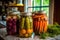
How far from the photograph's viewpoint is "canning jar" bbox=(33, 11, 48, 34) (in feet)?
3.92

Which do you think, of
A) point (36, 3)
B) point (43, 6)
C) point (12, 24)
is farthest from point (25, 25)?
point (36, 3)

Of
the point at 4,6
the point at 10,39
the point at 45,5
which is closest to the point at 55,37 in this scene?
the point at 10,39

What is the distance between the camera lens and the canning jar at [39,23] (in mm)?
1193

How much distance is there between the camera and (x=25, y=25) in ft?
3.65

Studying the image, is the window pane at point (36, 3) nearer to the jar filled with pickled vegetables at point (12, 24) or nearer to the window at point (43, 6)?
the window at point (43, 6)

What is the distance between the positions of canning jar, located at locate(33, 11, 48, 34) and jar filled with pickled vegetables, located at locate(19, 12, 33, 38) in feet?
0.26

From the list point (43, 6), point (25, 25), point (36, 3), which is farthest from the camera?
point (36, 3)

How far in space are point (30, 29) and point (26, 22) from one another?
0.21 feet

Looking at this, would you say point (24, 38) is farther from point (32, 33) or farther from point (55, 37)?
point (55, 37)

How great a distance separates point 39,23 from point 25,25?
0.14m

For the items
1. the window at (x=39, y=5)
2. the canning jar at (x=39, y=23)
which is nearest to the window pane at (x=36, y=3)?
the window at (x=39, y=5)

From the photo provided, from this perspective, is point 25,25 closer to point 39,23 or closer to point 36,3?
point 39,23

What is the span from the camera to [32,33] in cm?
117

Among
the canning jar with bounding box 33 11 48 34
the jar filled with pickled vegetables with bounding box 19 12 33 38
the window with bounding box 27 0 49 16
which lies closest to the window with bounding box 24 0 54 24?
the window with bounding box 27 0 49 16
